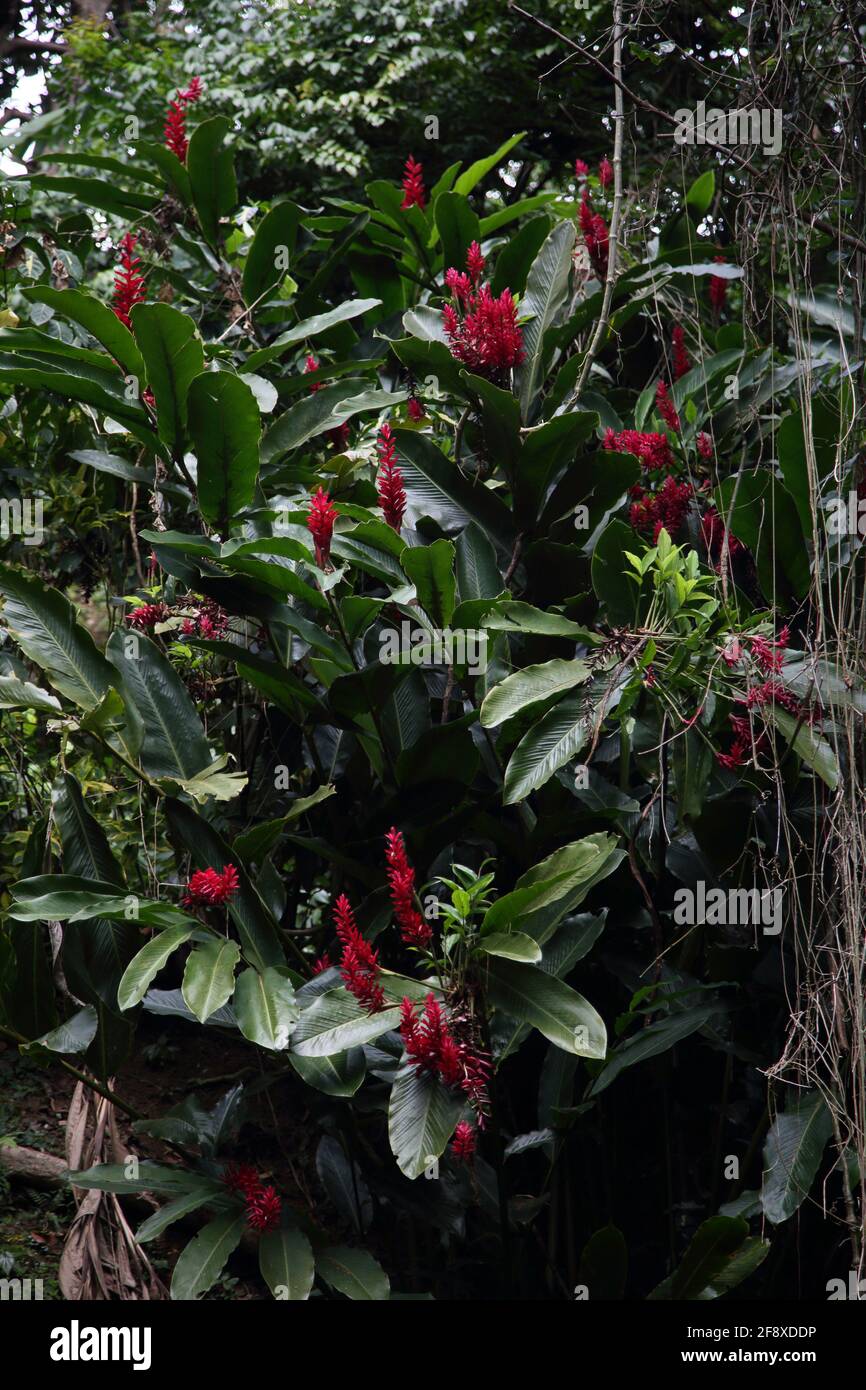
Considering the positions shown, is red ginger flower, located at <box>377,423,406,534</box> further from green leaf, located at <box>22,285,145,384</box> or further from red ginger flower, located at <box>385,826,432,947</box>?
red ginger flower, located at <box>385,826,432,947</box>

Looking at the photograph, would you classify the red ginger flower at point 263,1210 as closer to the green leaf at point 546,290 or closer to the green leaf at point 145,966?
the green leaf at point 145,966

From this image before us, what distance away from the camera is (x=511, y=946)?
6.33 feet

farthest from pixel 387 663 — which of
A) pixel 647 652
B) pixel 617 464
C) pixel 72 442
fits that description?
pixel 72 442

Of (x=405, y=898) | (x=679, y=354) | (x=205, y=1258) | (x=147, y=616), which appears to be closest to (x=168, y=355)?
(x=147, y=616)

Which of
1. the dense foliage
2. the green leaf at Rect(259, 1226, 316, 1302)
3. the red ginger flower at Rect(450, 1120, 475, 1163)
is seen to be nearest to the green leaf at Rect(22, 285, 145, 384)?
the dense foliage

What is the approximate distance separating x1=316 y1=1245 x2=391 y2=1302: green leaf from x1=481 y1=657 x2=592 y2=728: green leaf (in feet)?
3.28

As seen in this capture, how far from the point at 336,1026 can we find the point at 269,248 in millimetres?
1977

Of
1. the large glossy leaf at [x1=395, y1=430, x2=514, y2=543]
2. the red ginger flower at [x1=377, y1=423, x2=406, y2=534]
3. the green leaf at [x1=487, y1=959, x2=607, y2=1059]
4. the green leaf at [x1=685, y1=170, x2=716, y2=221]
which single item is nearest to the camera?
the green leaf at [x1=487, y1=959, x2=607, y2=1059]

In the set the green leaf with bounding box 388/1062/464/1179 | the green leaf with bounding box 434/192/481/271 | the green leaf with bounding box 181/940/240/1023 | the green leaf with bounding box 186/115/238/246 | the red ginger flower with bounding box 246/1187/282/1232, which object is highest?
the green leaf with bounding box 186/115/238/246

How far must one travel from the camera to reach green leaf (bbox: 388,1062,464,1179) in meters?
1.87

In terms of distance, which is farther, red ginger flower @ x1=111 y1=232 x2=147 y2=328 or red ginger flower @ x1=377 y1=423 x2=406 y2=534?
red ginger flower @ x1=111 y1=232 x2=147 y2=328

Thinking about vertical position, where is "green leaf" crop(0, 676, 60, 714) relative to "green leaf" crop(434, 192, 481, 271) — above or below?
below
